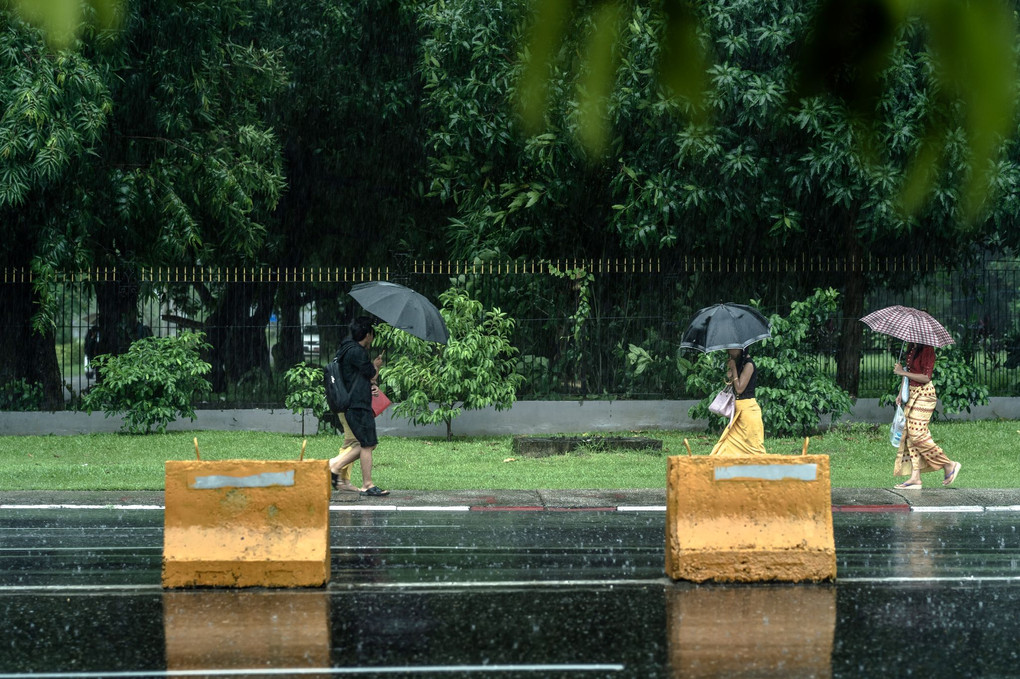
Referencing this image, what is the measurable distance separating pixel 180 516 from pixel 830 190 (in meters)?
9.85

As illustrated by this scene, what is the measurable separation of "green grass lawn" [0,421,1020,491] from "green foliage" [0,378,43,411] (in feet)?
2.56

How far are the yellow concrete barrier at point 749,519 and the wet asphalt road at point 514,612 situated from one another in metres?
0.18

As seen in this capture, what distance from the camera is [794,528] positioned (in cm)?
897

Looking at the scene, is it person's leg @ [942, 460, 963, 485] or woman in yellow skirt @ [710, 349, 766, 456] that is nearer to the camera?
woman in yellow skirt @ [710, 349, 766, 456]

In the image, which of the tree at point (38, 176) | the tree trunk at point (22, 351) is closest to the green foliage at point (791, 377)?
the tree at point (38, 176)

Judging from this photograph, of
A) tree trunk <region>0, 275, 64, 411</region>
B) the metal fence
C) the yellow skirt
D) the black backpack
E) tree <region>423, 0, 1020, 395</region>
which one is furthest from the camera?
tree trunk <region>0, 275, 64, 411</region>

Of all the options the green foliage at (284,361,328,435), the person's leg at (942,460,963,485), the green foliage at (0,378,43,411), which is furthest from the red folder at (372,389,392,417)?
the green foliage at (0,378,43,411)

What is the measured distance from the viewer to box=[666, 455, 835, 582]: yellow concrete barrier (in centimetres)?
888

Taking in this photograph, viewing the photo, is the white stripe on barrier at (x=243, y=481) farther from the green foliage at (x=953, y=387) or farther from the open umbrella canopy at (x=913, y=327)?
the green foliage at (x=953, y=387)

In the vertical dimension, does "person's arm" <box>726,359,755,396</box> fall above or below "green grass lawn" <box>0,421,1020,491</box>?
above

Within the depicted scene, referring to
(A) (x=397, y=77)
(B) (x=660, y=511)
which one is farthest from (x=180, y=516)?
(A) (x=397, y=77)

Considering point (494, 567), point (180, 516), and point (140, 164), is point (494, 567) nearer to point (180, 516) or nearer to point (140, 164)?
point (180, 516)

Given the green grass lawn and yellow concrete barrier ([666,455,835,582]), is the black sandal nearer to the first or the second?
the green grass lawn

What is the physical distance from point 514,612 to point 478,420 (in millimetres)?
11597
